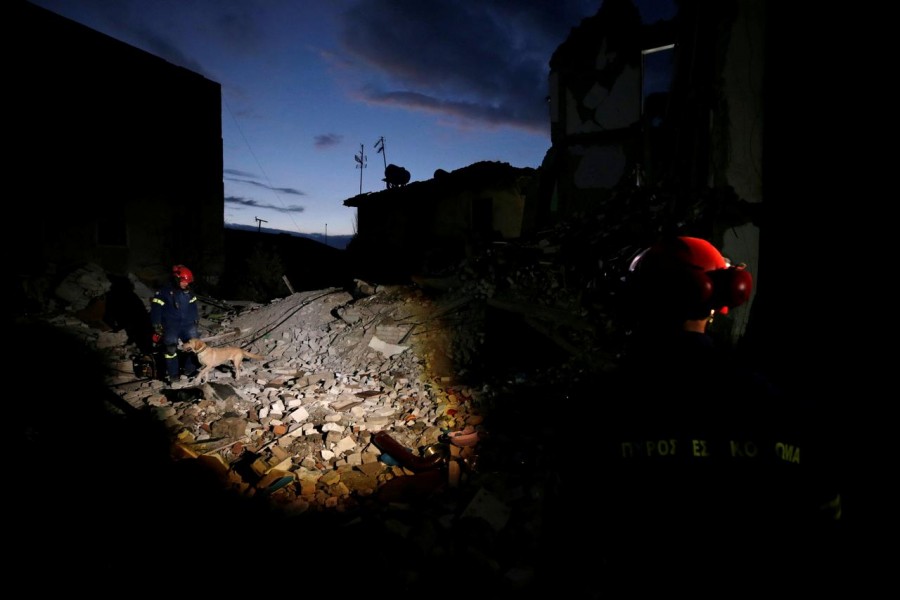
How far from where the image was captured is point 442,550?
300 centimetres

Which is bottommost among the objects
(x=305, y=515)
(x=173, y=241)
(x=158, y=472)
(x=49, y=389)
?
(x=305, y=515)

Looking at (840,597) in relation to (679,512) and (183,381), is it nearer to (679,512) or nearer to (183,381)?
(679,512)

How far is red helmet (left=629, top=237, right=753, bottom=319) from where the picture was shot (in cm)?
130

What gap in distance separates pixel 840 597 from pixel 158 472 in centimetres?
463

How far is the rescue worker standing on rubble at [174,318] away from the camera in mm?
6250

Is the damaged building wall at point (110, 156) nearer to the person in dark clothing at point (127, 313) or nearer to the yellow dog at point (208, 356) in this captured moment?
the person in dark clothing at point (127, 313)

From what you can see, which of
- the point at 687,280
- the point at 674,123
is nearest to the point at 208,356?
the point at 687,280

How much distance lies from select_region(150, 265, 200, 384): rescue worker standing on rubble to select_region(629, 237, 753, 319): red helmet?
6585mm

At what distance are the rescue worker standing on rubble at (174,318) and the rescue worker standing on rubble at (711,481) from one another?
6679 millimetres

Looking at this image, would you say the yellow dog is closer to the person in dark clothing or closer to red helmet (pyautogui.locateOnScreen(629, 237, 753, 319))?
the person in dark clothing

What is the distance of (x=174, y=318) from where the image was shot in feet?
20.8

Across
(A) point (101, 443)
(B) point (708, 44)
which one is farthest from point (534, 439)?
(B) point (708, 44)

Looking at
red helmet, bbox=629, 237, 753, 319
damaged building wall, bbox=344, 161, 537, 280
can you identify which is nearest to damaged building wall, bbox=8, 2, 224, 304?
damaged building wall, bbox=344, 161, 537, 280

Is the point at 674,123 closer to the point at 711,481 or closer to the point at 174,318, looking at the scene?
the point at 711,481
